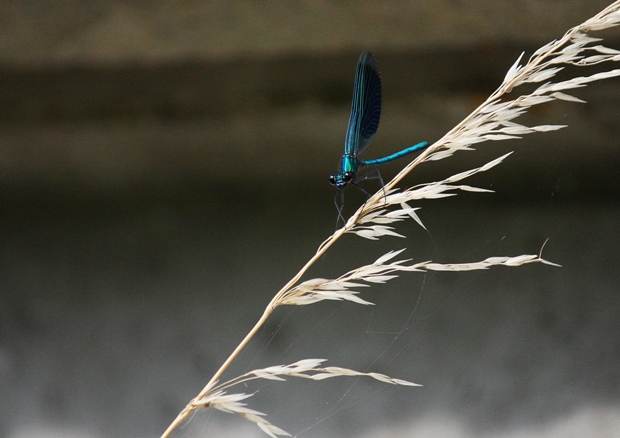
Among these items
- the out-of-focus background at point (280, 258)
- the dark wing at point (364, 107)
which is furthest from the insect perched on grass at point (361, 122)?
the out-of-focus background at point (280, 258)

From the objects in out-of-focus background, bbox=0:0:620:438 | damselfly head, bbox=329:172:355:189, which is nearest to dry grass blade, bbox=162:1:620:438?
damselfly head, bbox=329:172:355:189

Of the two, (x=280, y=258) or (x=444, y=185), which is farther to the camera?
(x=280, y=258)

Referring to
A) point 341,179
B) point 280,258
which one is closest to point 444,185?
point 341,179

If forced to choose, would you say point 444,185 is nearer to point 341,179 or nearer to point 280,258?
point 341,179

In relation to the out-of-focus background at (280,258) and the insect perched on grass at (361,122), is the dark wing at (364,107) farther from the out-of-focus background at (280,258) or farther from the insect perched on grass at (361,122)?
the out-of-focus background at (280,258)

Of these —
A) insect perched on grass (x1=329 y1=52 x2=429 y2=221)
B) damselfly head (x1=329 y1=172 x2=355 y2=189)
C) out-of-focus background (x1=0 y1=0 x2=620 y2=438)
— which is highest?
insect perched on grass (x1=329 y1=52 x2=429 y2=221)

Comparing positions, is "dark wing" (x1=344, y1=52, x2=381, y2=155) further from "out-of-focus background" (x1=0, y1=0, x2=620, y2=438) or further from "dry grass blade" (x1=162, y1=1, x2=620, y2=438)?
"out-of-focus background" (x1=0, y1=0, x2=620, y2=438)
